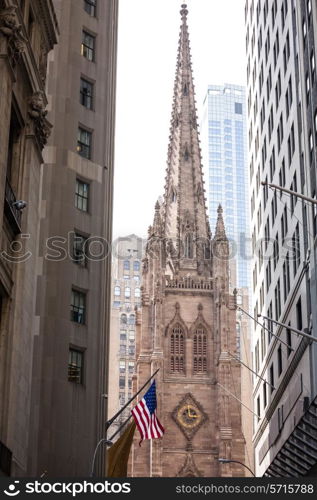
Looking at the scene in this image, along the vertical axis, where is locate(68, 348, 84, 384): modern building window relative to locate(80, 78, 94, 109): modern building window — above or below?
below

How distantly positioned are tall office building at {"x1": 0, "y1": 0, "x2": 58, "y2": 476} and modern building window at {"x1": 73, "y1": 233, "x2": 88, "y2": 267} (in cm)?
996

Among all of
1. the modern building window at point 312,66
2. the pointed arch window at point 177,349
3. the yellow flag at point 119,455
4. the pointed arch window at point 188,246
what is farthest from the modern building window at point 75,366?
the pointed arch window at point 188,246

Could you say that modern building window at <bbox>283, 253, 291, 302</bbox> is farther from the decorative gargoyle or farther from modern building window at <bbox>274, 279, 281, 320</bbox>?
the decorative gargoyle

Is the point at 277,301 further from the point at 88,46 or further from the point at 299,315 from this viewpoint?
the point at 88,46

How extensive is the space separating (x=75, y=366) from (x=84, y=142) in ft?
36.4

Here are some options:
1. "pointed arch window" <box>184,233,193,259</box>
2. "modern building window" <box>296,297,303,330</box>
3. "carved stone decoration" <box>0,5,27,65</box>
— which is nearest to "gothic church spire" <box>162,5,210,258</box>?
"pointed arch window" <box>184,233,193,259</box>

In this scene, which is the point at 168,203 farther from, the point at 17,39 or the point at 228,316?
the point at 17,39

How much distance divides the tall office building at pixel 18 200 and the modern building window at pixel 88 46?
13.4 m

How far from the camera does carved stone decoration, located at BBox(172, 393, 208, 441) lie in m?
117

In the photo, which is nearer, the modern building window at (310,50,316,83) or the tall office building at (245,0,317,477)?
the modern building window at (310,50,316,83)

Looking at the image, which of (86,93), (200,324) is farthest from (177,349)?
(86,93)

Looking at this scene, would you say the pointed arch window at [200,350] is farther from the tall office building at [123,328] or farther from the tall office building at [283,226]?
the tall office building at [283,226]

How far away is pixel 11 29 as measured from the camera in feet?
92.6

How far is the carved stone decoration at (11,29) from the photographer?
1109 inches
